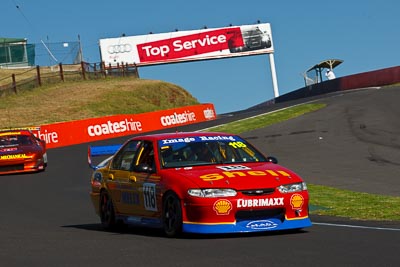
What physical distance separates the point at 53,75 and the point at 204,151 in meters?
58.4

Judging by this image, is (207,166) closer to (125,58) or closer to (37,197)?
(37,197)

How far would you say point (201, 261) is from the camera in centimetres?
902

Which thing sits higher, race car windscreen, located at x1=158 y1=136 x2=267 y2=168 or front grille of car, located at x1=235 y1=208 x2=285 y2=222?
race car windscreen, located at x1=158 y1=136 x2=267 y2=168

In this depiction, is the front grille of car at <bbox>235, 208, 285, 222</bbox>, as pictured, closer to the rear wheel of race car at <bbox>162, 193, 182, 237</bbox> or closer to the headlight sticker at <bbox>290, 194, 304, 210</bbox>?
the headlight sticker at <bbox>290, 194, 304, 210</bbox>

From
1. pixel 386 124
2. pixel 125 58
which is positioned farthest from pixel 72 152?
pixel 125 58

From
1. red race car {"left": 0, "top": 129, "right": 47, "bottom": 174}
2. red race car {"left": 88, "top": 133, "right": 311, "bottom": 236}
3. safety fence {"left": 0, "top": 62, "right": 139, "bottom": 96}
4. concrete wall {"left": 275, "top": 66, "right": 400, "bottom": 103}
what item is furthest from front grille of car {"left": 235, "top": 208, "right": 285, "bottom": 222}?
safety fence {"left": 0, "top": 62, "right": 139, "bottom": 96}

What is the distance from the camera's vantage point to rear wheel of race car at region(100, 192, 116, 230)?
13.0 m

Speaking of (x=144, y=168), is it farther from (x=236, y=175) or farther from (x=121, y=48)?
(x=121, y=48)

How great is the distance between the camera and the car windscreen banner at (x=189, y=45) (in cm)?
9644

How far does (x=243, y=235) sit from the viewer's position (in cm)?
1128

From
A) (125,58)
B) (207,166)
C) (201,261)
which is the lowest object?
(201,261)

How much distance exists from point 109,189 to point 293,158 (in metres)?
13.2

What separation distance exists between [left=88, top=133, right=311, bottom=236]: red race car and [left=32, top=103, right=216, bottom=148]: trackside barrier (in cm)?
2827

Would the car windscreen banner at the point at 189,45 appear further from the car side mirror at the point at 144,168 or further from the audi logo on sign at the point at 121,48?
the car side mirror at the point at 144,168
